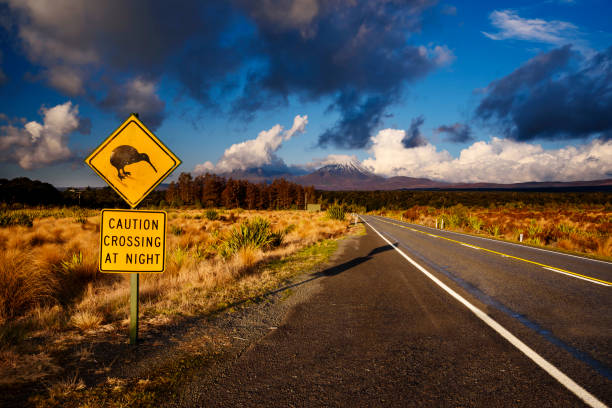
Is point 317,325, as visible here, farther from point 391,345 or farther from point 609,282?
point 609,282

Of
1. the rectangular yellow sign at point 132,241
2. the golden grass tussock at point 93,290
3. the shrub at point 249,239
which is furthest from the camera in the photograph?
the shrub at point 249,239

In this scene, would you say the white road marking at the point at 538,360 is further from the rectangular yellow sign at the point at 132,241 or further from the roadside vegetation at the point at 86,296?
the rectangular yellow sign at the point at 132,241

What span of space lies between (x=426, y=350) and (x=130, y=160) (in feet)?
13.8

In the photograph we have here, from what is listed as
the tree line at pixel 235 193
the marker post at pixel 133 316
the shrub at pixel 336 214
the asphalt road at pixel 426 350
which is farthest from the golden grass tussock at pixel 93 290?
the tree line at pixel 235 193

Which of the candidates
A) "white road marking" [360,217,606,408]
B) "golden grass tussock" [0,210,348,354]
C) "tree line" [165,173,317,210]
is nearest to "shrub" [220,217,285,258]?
"golden grass tussock" [0,210,348,354]

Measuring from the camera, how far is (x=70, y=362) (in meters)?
2.98

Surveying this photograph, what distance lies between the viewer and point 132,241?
3.46m

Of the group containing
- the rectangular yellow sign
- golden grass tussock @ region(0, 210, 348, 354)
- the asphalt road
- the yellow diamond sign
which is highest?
the yellow diamond sign

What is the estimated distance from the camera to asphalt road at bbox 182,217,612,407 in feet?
8.39

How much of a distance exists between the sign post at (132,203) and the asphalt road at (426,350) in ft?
5.20

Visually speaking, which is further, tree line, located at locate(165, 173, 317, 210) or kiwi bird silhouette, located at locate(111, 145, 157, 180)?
tree line, located at locate(165, 173, 317, 210)

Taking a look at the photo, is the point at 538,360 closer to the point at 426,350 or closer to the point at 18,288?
the point at 426,350

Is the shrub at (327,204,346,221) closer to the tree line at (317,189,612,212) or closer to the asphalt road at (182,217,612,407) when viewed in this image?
the tree line at (317,189,612,212)

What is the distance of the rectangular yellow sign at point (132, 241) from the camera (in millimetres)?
3379
